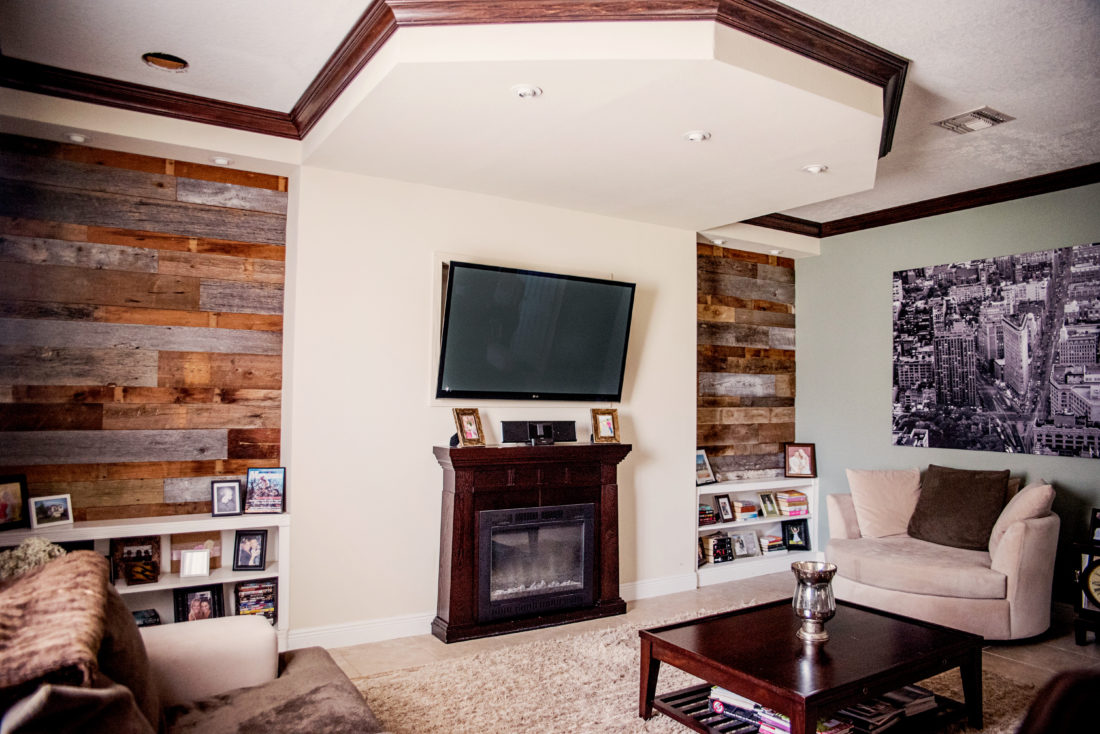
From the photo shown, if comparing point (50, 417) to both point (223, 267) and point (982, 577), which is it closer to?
point (223, 267)

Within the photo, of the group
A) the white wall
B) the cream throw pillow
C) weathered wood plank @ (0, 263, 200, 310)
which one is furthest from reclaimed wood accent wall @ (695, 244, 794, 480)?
weathered wood plank @ (0, 263, 200, 310)

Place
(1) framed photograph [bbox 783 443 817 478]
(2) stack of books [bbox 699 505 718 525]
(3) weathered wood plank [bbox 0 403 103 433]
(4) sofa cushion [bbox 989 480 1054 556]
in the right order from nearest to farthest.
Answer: (3) weathered wood plank [bbox 0 403 103 433]
(4) sofa cushion [bbox 989 480 1054 556]
(2) stack of books [bbox 699 505 718 525]
(1) framed photograph [bbox 783 443 817 478]

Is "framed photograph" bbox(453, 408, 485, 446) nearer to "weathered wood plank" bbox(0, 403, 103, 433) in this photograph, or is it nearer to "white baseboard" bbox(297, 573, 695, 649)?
"white baseboard" bbox(297, 573, 695, 649)

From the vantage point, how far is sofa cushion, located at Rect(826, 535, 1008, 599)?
150 inches

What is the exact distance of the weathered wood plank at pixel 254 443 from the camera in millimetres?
3846

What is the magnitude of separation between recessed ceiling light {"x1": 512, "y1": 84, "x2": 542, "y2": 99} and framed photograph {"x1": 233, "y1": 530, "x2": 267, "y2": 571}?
8.07 feet

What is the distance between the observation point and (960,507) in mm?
4398

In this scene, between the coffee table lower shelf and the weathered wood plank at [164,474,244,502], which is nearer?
the coffee table lower shelf

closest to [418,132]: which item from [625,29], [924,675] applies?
[625,29]

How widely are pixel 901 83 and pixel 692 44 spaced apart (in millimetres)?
1185

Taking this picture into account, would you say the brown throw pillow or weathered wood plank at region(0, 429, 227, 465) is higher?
weathered wood plank at region(0, 429, 227, 465)

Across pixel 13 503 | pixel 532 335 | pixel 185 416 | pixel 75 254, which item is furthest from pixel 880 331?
pixel 13 503

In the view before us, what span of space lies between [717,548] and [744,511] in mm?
379

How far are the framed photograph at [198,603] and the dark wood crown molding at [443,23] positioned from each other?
223 centimetres
